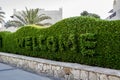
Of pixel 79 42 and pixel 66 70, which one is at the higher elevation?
pixel 79 42

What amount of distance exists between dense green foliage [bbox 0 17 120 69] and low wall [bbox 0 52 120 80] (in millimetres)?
488

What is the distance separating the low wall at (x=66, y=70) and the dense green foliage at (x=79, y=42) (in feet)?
1.60

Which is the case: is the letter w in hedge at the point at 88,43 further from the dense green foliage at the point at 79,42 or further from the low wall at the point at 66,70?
the low wall at the point at 66,70

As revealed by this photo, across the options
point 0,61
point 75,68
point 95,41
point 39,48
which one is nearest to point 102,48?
point 95,41

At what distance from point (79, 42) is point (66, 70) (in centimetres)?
132

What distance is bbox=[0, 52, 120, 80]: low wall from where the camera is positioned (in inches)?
287

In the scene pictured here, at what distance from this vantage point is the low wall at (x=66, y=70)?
730 cm

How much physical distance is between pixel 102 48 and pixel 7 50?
9888 mm

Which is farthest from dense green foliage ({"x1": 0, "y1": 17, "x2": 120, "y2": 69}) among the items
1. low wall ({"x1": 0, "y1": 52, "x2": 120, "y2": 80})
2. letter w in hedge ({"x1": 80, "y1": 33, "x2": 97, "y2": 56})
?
low wall ({"x1": 0, "y1": 52, "x2": 120, "y2": 80})

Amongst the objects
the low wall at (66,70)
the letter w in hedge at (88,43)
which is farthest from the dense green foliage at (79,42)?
the low wall at (66,70)

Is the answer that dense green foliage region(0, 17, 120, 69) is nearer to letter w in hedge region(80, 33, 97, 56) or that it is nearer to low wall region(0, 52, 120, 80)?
letter w in hedge region(80, 33, 97, 56)

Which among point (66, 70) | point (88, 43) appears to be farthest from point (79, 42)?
point (66, 70)

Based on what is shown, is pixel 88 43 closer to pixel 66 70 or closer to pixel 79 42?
pixel 79 42

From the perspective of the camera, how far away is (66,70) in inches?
350
